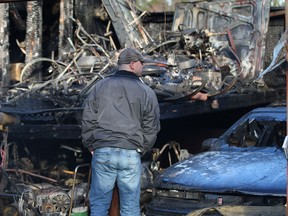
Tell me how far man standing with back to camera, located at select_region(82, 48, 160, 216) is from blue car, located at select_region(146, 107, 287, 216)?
2.28 feet

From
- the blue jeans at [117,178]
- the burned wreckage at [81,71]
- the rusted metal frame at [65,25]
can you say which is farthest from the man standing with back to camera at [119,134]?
the rusted metal frame at [65,25]

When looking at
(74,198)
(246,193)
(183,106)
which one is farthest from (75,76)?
(246,193)

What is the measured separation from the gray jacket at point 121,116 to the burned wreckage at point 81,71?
86.7 inches

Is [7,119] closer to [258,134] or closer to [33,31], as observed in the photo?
[258,134]

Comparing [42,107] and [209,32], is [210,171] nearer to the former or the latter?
[42,107]

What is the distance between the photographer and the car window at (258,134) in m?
8.52


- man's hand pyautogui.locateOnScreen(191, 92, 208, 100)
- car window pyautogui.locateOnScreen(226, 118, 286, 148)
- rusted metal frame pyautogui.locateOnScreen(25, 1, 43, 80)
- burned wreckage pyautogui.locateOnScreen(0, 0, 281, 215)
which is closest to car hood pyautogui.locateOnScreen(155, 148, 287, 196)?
car window pyautogui.locateOnScreen(226, 118, 286, 148)

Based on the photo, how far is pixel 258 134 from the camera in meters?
8.84

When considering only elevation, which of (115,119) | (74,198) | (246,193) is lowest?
(74,198)

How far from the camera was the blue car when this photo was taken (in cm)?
681

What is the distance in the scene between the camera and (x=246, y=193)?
22.7 feet

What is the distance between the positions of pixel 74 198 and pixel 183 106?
7.55 feet

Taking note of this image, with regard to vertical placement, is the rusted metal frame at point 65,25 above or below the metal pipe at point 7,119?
above

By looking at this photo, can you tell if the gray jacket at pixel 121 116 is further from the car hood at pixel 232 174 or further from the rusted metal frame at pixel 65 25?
the rusted metal frame at pixel 65 25
